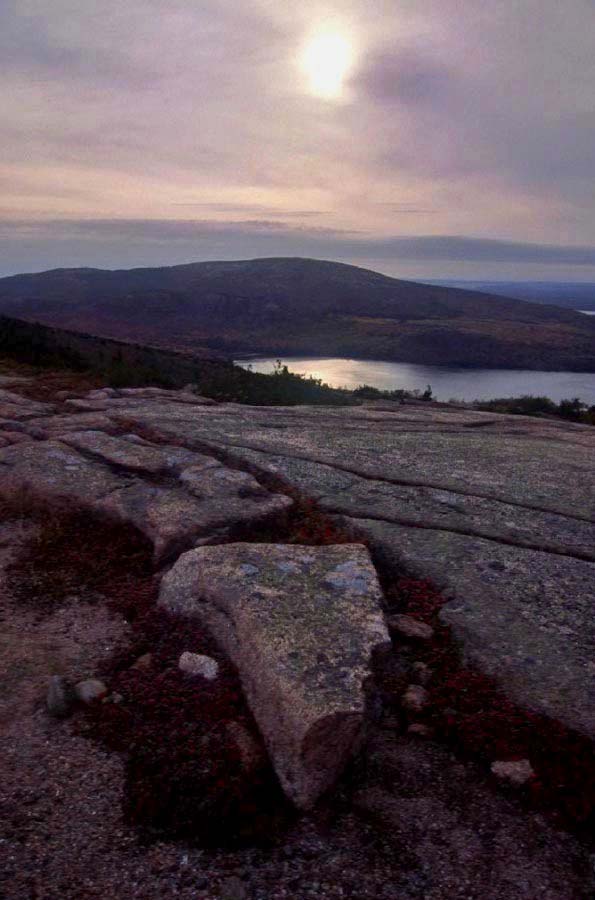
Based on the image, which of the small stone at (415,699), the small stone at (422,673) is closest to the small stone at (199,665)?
the small stone at (415,699)

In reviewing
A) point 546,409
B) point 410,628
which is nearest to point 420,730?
point 410,628

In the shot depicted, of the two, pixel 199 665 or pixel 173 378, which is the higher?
pixel 173 378

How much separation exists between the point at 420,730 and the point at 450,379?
45633mm

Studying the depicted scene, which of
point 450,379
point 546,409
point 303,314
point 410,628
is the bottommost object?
point 450,379

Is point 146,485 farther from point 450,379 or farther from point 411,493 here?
point 450,379

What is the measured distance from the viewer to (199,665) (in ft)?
13.8

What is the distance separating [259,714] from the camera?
3.72 metres

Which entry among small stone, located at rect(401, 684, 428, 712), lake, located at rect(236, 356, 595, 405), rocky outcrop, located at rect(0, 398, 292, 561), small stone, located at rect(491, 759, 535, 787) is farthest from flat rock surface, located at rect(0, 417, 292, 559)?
lake, located at rect(236, 356, 595, 405)

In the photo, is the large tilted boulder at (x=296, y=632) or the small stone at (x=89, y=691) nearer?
the large tilted boulder at (x=296, y=632)

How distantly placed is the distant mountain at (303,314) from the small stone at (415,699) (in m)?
54.8

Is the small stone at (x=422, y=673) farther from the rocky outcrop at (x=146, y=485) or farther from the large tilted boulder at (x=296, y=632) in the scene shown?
the rocky outcrop at (x=146, y=485)

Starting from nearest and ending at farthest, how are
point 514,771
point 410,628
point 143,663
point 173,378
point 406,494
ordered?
point 514,771 < point 143,663 < point 410,628 < point 406,494 < point 173,378

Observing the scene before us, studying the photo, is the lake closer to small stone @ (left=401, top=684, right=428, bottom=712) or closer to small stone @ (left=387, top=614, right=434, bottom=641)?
small stone @ (left=387, top=614, right=434, bottom=641)

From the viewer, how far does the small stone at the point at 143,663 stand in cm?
430
